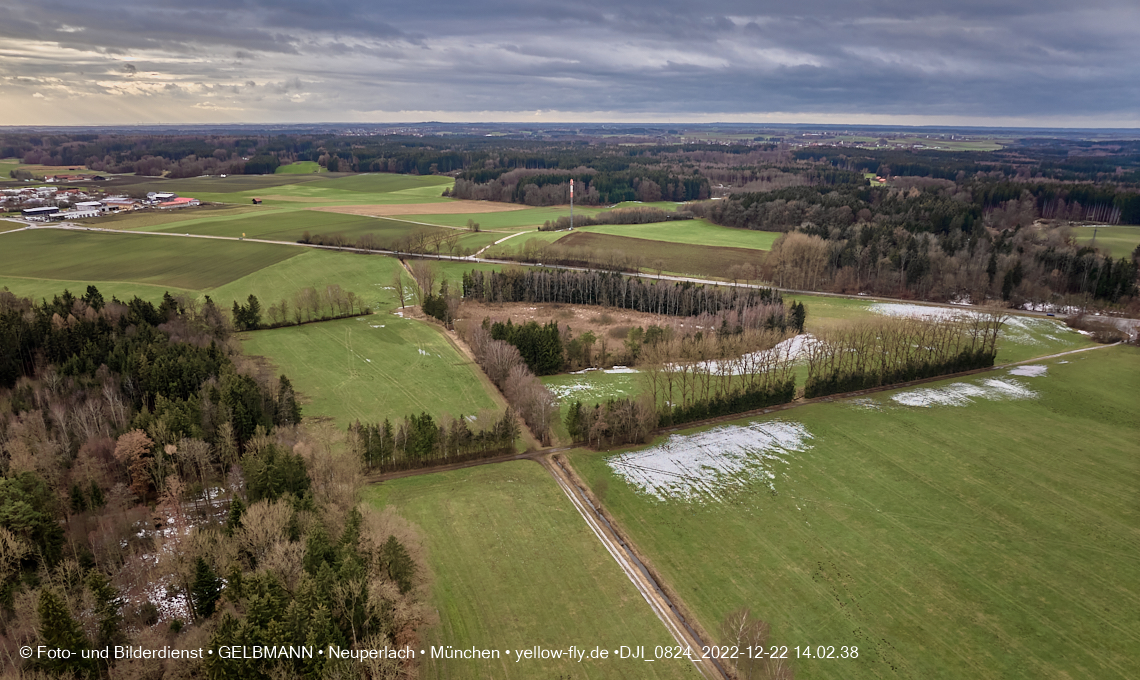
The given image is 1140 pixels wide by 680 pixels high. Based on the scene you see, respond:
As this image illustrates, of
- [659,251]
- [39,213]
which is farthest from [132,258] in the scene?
[659,251]

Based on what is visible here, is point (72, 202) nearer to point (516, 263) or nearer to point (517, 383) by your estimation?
point (516, 263)

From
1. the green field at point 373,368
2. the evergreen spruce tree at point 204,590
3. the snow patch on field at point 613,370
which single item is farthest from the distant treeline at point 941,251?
the evergreen spruce tree at point 204,590

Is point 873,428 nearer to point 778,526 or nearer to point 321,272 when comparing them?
point 778,526

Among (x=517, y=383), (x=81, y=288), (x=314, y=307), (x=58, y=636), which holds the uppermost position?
(x=81, y=288)

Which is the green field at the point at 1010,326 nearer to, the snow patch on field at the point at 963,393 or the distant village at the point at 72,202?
the snow patch on field at the point at 963,393

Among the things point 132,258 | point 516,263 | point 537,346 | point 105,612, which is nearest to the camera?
point 105,612

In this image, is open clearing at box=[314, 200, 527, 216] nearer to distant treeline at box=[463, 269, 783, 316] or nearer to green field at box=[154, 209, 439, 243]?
green field at box=[154, 209, 439, 243]
